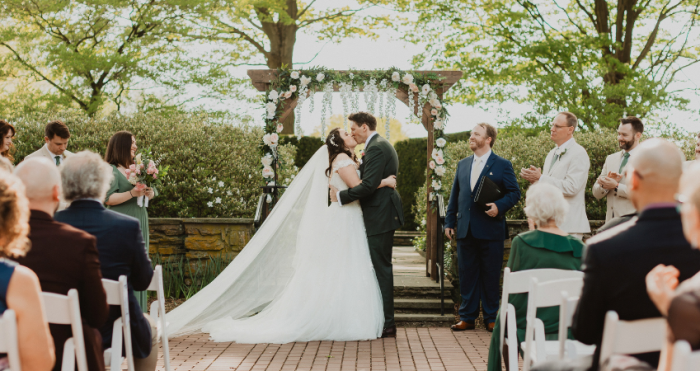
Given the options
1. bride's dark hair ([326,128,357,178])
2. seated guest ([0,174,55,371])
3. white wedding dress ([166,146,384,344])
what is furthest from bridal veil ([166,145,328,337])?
seated guest ([0,174,55,371])

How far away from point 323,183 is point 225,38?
10177 mm

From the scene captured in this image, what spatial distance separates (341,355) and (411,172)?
8.62 meters

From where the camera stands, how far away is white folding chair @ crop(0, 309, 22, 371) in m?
1.81

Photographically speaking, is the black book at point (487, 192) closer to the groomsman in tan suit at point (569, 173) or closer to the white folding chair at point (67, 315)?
the groomsman in tan suit at point (569, 173)

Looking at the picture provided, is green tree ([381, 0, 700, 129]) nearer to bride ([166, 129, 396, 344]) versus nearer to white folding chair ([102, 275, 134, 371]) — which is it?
bride ([166, 129, 396, 344])

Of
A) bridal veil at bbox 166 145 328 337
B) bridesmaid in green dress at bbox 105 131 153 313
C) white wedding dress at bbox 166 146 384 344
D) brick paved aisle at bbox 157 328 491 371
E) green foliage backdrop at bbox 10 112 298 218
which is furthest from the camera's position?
green foliage backdrop at bbox 10 112 298 218

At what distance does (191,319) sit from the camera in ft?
18.2

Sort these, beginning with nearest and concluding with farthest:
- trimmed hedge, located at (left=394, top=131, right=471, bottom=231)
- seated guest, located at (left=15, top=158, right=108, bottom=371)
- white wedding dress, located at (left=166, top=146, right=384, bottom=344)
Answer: seated guest, located at (left=15, top=158, right=108, bottom=371), white wedding dress, located at (left=166, top=146, right=384, bottom=344), trimmed hedge, located at (left=394, top=131, right=471, bottom=231)

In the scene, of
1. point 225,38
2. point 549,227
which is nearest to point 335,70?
point 549,227

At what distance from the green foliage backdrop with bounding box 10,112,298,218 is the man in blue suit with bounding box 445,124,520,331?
315cm

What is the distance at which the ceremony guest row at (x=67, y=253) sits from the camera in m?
1.94

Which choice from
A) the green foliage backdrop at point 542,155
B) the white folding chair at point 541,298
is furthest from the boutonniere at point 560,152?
the white folding chair at point 541,298

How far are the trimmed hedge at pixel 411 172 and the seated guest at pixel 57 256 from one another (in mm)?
10319

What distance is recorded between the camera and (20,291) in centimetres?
191
